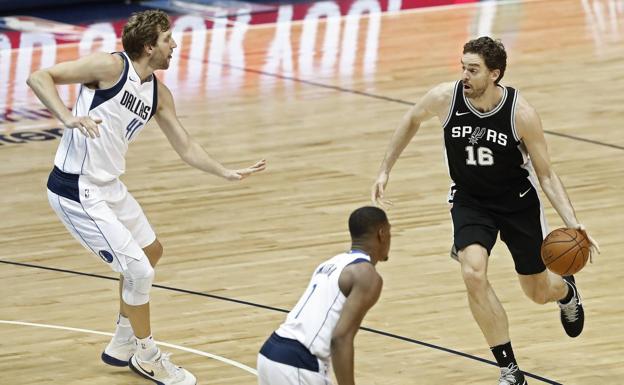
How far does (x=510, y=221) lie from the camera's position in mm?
7133

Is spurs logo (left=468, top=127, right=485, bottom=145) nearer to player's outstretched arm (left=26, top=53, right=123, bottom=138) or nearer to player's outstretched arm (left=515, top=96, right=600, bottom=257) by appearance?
player's outstretched arm (left=515, top=96, right=600, bottom=257)

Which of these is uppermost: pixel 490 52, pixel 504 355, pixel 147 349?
pixel 490 52

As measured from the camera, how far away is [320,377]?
17.5ft

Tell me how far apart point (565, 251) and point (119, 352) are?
2.36m

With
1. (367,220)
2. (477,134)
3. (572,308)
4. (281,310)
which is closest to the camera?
(367,220)

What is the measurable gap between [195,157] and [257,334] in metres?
1.21

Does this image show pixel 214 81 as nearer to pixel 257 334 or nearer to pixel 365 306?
pixel 257 334

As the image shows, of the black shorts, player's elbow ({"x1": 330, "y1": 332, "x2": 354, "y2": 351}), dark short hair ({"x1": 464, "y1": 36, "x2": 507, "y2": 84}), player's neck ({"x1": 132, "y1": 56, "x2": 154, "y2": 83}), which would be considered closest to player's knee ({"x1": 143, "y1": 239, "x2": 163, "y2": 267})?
player's neck ({"x1": 132, "y1": 56, "x2": 154, "y2": 83})

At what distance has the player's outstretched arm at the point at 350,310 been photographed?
200 inches

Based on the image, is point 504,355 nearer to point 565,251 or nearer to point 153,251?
point 565,251

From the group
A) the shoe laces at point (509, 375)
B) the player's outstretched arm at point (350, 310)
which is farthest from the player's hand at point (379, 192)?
the player's outstretched arm at point (350, 310)

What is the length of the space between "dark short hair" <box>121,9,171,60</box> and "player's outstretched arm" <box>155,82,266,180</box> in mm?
301

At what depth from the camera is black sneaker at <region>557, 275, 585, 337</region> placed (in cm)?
757

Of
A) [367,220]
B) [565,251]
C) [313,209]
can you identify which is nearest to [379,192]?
[565,251]
